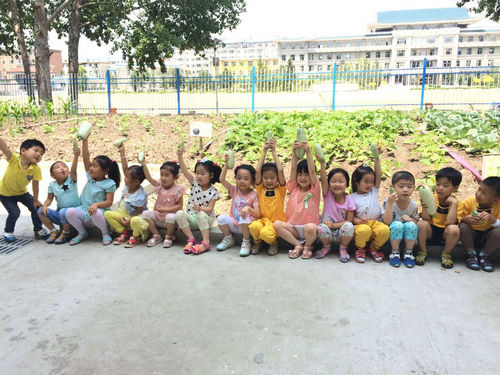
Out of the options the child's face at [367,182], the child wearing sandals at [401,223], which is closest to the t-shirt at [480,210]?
the child wearing sandals at [401,223]

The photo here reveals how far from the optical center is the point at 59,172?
4.82m

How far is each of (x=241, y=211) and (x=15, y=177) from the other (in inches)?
108

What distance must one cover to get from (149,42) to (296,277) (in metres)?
18.5

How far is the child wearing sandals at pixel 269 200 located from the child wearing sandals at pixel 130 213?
1.33 metres

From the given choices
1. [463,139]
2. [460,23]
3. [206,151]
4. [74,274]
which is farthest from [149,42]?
[460,23]

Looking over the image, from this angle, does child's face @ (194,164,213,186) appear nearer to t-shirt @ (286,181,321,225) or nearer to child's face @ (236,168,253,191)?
child's face @ (236,168,253,191)

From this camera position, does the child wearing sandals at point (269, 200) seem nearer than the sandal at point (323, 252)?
No

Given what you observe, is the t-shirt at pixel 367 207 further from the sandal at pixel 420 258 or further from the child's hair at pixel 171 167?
the child's hair at pixel 171 167

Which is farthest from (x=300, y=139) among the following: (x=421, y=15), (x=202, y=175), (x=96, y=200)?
(x=421, y=15)

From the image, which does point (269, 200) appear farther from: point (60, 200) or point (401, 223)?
point (60, 200)

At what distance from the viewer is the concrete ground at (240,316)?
2570 millimetres

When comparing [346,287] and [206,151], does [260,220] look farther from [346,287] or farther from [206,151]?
[206,151]

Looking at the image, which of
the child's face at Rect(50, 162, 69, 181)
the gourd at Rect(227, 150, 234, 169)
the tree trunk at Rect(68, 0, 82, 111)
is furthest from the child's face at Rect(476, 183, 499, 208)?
the tree trunk at Rect(68, 0, 82, 111)

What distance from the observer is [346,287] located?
3590mm
